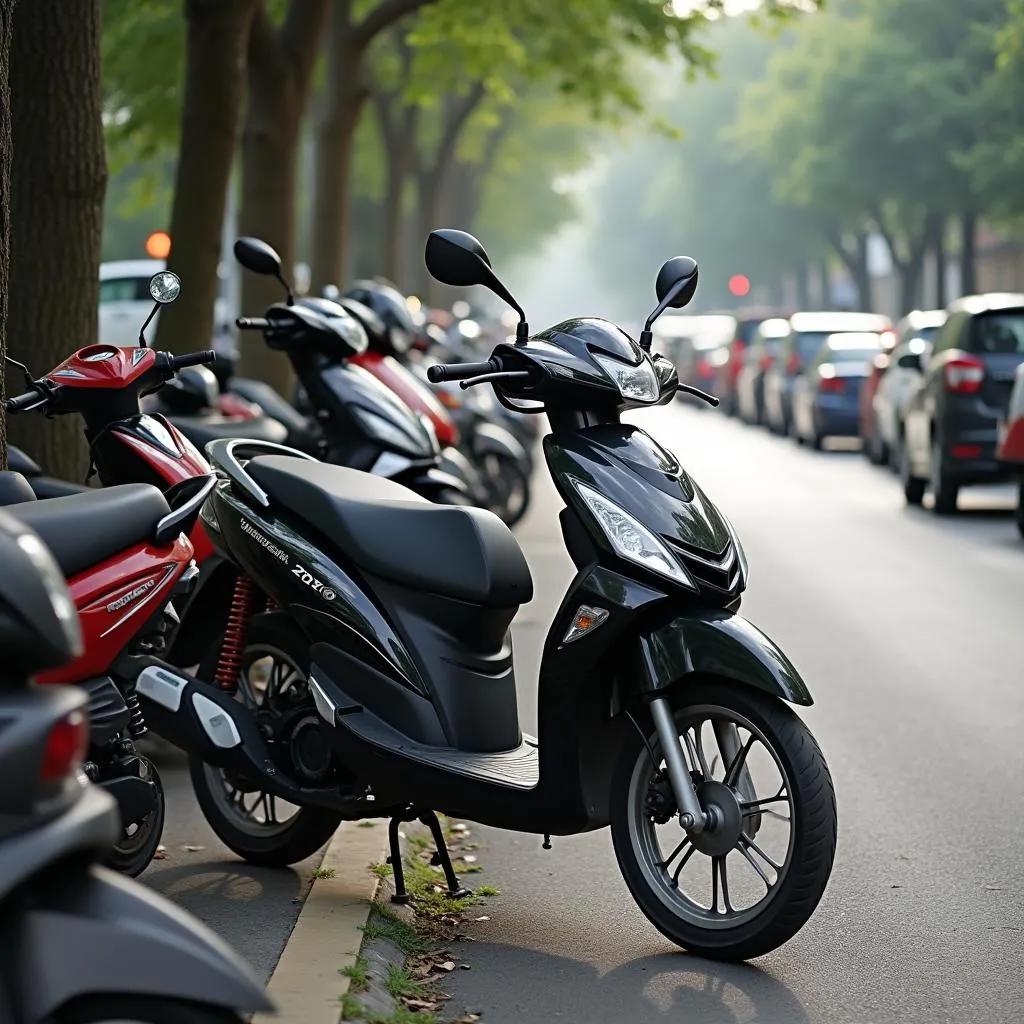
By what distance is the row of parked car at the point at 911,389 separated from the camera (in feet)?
57.0

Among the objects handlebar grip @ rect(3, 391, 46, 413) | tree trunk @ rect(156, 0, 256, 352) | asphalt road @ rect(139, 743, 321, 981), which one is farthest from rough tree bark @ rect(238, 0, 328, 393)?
asphalt road @ rect(139, 743, 321, 981)

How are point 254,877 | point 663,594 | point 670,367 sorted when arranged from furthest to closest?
1. point 254,877
2. point 670,367
3. point 663,594

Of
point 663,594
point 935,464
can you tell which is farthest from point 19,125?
point 935,464

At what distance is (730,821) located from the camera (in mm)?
5234

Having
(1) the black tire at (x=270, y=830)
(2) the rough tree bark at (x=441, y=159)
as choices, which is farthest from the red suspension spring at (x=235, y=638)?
(2) the rough tree bark at (x=441, y=159)

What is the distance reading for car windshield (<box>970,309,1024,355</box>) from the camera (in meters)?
17.5

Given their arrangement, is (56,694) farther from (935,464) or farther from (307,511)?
(935,464)

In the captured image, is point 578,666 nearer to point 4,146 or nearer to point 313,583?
point 313,583

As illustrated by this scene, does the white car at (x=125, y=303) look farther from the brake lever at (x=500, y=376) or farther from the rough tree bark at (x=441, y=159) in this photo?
the brake lever at (x=500, y=376)

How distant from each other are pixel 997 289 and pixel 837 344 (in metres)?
46.0

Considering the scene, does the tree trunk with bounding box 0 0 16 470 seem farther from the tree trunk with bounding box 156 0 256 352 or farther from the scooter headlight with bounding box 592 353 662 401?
the tree trunk with bounding box 156 0 256 352

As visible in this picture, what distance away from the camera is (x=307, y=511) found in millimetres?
5742

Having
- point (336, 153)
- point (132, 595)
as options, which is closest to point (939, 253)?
point (336, 153)

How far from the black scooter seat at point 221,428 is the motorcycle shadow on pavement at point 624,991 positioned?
11.6ft
